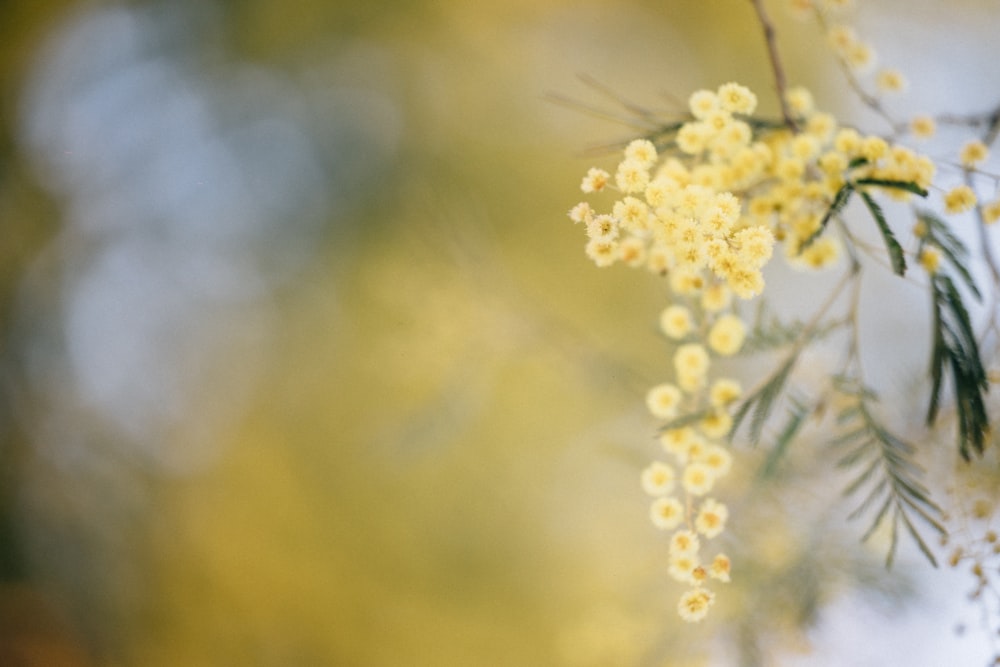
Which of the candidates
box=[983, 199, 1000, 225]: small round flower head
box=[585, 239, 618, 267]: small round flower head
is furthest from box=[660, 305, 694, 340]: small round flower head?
box=[983, 199, 1000, 225]: small round flower head

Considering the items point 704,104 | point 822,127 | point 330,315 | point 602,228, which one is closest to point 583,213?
point 602,228

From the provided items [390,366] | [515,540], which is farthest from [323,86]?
[515,540]

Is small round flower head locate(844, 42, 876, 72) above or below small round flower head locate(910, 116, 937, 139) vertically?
above

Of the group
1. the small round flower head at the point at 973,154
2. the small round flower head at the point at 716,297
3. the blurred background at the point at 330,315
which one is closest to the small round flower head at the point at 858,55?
the small round flower head at the point at 973,154

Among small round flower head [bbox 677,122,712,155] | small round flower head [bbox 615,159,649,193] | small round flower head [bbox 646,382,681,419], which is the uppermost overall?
small round flower head [bbox 677,122,712,155]

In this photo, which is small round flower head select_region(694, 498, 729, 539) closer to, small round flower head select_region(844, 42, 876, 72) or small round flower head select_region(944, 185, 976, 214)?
small round flower head select_region(944, 185, 976, 214)

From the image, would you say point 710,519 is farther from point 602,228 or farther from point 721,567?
point 602,228

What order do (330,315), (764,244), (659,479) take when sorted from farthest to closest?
(330,315) → (659,479) → (764,244)
